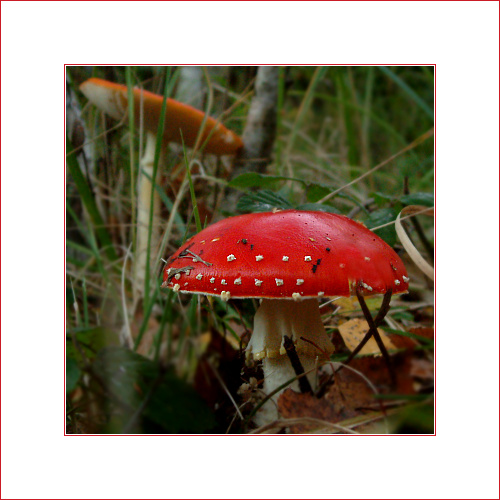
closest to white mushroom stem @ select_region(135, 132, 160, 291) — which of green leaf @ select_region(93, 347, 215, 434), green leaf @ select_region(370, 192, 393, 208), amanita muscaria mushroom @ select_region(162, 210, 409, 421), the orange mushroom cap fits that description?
the orange mushroom cap

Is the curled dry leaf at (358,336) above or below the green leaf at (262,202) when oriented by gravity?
below

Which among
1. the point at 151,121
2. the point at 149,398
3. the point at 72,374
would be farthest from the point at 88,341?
the point at 151,121

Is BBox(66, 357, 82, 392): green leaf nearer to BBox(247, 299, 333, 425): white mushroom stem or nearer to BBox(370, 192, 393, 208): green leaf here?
BBox(247, 299, 333, 425): white mushroom stem

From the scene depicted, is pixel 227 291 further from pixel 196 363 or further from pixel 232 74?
pixel 232 74

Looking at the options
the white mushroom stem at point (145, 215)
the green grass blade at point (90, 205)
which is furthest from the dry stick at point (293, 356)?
the green grass blade at point (90, 205)

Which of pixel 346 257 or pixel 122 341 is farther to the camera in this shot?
pixel 122 341

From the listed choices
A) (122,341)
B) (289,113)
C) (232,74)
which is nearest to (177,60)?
(232,74)

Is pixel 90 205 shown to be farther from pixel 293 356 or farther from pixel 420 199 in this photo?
pixel 420 199

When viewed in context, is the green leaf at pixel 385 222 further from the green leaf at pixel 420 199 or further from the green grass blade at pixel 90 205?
the green grass blade at pixel 90 205
